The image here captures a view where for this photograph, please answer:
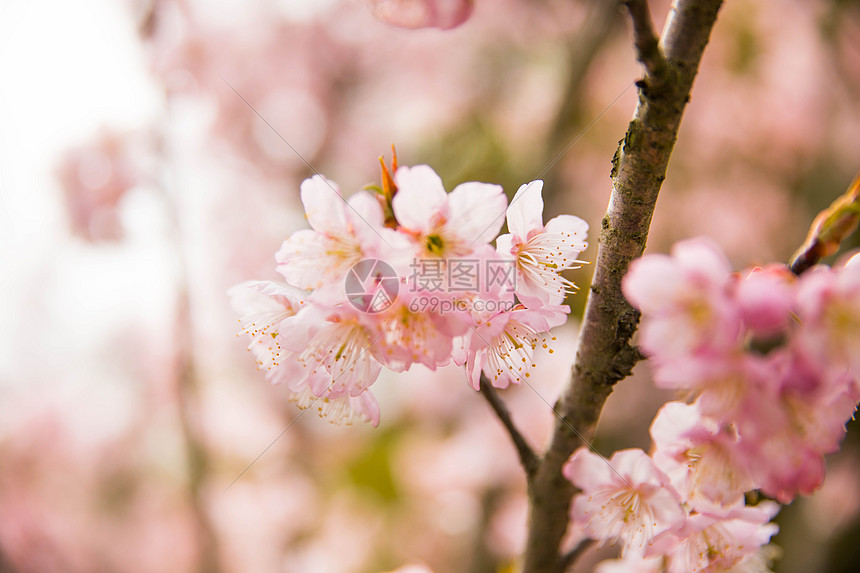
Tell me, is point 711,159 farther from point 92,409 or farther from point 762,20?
point 92,409

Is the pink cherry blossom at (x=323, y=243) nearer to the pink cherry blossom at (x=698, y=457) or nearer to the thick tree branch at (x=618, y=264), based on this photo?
the thick tree branch at (x=618, y=264)

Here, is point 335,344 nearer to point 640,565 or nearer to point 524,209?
point 524,209

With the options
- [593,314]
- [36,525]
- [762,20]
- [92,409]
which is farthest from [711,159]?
[92,409]

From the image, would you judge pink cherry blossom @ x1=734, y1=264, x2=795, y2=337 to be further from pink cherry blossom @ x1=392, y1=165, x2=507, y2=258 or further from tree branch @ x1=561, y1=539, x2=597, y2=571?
tree branch @ x1=561, y1=539, x2=597, y2=571

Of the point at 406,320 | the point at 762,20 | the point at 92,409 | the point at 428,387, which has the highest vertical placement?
the point at 762,20

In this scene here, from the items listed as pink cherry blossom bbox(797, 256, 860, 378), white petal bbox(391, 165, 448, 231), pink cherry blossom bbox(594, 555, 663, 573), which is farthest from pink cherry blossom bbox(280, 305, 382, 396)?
pink cherry blossom bbox(594, 555, 663, 573)
